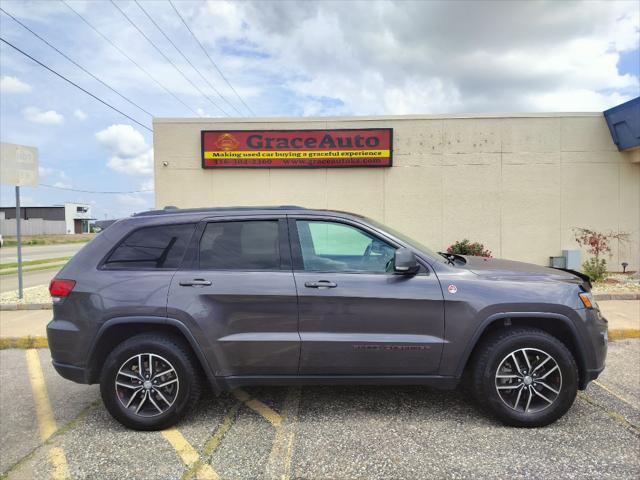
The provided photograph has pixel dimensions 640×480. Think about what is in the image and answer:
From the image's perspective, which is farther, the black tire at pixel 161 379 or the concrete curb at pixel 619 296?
the concrete curb at pixel 619 296

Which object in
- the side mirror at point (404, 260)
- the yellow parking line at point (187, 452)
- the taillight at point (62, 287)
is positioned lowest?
the yellow parking line at point (187, 452)

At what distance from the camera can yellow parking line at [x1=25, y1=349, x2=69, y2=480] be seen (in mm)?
2964

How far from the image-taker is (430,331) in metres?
3.36

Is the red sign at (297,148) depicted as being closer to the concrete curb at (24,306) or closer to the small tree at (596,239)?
the concrete curb at (24,306)

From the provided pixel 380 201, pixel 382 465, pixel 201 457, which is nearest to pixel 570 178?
pixel 380 201

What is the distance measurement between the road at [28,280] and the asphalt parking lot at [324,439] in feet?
27.8

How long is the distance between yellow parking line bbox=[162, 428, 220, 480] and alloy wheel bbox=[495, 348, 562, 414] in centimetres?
228

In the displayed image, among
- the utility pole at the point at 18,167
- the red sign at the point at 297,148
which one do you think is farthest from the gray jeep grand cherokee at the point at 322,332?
the red sign at the point at 297,148

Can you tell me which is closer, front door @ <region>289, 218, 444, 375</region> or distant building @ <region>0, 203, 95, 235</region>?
front door @ <region>289, 218, 444, 375</region>

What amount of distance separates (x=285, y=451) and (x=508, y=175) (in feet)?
34.4

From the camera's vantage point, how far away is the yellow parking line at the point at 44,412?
2.96m

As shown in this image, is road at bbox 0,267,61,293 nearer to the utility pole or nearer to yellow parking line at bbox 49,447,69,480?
the utility pole

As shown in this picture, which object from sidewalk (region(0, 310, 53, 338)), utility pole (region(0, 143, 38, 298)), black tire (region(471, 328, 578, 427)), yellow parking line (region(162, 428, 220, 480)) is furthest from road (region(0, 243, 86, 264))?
black tire (region(471, 328, 578, 427))

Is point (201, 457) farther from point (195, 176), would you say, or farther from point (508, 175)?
point (508, 175)
